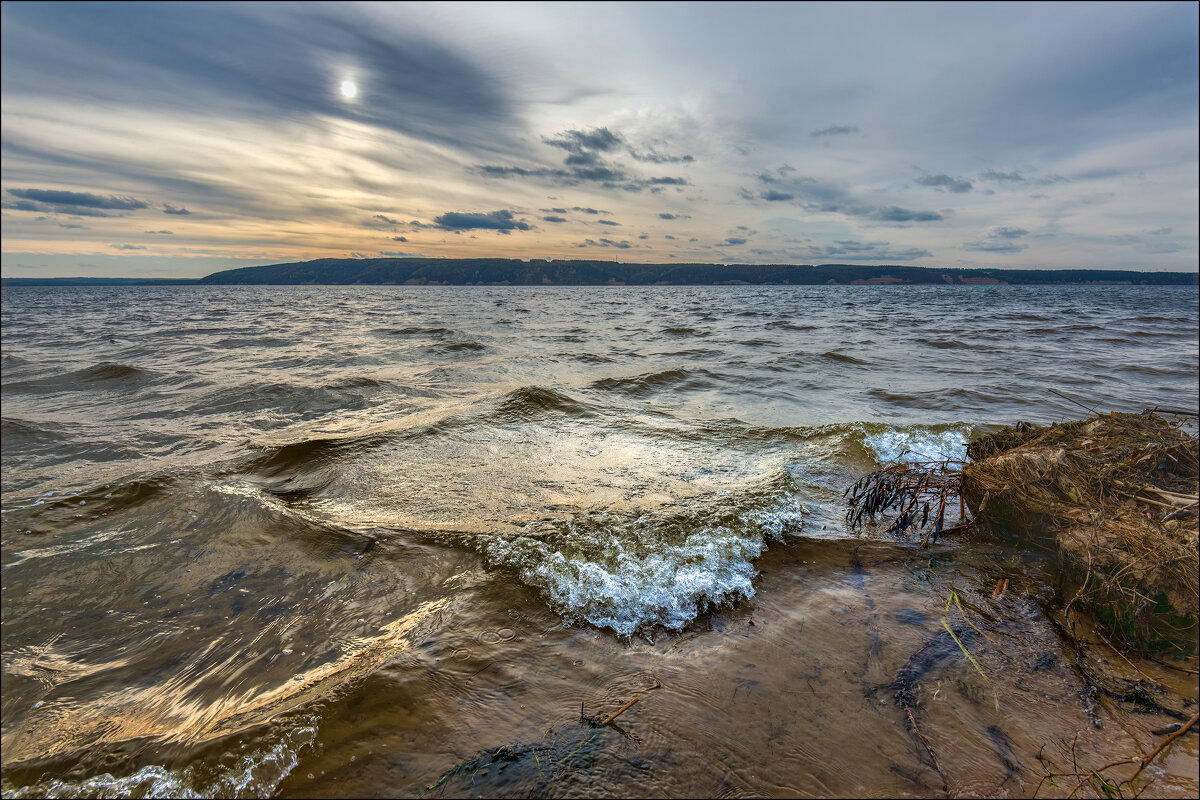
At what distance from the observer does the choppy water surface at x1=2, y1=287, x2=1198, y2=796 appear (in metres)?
2.24

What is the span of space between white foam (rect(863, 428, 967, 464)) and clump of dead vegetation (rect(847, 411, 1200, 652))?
1.44m

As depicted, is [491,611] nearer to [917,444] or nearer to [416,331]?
[917,444]

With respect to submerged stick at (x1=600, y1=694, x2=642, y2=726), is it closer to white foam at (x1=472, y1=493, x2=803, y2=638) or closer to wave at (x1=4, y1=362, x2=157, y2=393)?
white foam at (x1=472, y1=493, x2=803, y2=638)

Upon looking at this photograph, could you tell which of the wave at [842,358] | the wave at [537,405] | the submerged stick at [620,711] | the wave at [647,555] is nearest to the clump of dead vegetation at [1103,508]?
the wave at [647,555]

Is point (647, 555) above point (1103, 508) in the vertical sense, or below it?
below

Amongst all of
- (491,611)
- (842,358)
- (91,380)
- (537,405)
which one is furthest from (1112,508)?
(91,380)

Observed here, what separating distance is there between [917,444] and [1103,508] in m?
3.53

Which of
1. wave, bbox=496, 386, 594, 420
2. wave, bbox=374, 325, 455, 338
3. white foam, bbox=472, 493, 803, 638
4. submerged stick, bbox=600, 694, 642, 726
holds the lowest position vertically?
submerged stick, bbox=600, 694, 642, 726

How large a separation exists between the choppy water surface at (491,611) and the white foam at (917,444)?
5cm

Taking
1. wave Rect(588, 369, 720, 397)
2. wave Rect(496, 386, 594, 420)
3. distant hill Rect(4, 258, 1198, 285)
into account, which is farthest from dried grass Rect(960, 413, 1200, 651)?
distant hill Rect(4, 258, 1198, 285)

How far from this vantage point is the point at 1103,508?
3.56 meters

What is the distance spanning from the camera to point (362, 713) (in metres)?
2.46

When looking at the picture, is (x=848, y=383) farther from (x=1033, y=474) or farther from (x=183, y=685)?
(x=183, y=685)

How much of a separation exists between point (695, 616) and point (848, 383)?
404 inches
